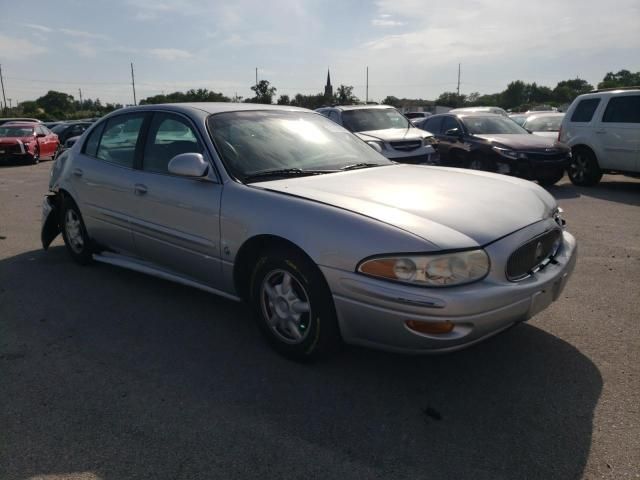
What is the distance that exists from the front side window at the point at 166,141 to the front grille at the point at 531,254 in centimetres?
222

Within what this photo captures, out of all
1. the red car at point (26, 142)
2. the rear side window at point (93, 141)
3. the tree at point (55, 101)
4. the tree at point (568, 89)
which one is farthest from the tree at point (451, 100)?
the rear side window at point (93, 141)

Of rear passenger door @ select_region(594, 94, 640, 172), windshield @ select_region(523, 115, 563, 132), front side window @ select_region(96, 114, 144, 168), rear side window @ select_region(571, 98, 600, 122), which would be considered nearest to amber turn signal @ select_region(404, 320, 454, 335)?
front side window @ select_region(96, 114, 144, 168)

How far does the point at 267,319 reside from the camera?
334 centimetres

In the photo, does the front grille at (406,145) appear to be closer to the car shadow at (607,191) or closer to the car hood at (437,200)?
the car shadow at (607,191)

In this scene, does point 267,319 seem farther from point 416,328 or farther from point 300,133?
point 300,133

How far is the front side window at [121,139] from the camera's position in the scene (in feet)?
14.6

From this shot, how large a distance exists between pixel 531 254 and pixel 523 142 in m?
7.78

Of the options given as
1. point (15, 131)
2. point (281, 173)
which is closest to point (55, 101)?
point (15, 131)

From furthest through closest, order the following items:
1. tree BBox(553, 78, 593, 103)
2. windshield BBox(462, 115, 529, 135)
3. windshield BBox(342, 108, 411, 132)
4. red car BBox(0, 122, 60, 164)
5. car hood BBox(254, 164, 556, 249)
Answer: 1. tree BBox(553, 78, 593, 103)
2. red car BBox(0, 122, 60, 164)
3. windshield BBox(342, 108, 411, 132)
4. windshield BBox(462, 115, 529, 135)
5. car hood BBox(254, 164, 556, 249)

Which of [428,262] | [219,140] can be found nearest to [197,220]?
[219,140]

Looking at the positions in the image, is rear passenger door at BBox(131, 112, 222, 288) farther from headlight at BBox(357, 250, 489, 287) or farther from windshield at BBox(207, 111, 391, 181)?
headlight at BBox(357, 250, 489, 287)

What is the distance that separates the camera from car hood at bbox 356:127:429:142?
10.4 metres

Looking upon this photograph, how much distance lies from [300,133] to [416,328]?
2.03 meters

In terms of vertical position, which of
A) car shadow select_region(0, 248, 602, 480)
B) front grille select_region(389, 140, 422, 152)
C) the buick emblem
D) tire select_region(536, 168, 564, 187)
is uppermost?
front grille select_region(389, 140, 422, 152)
